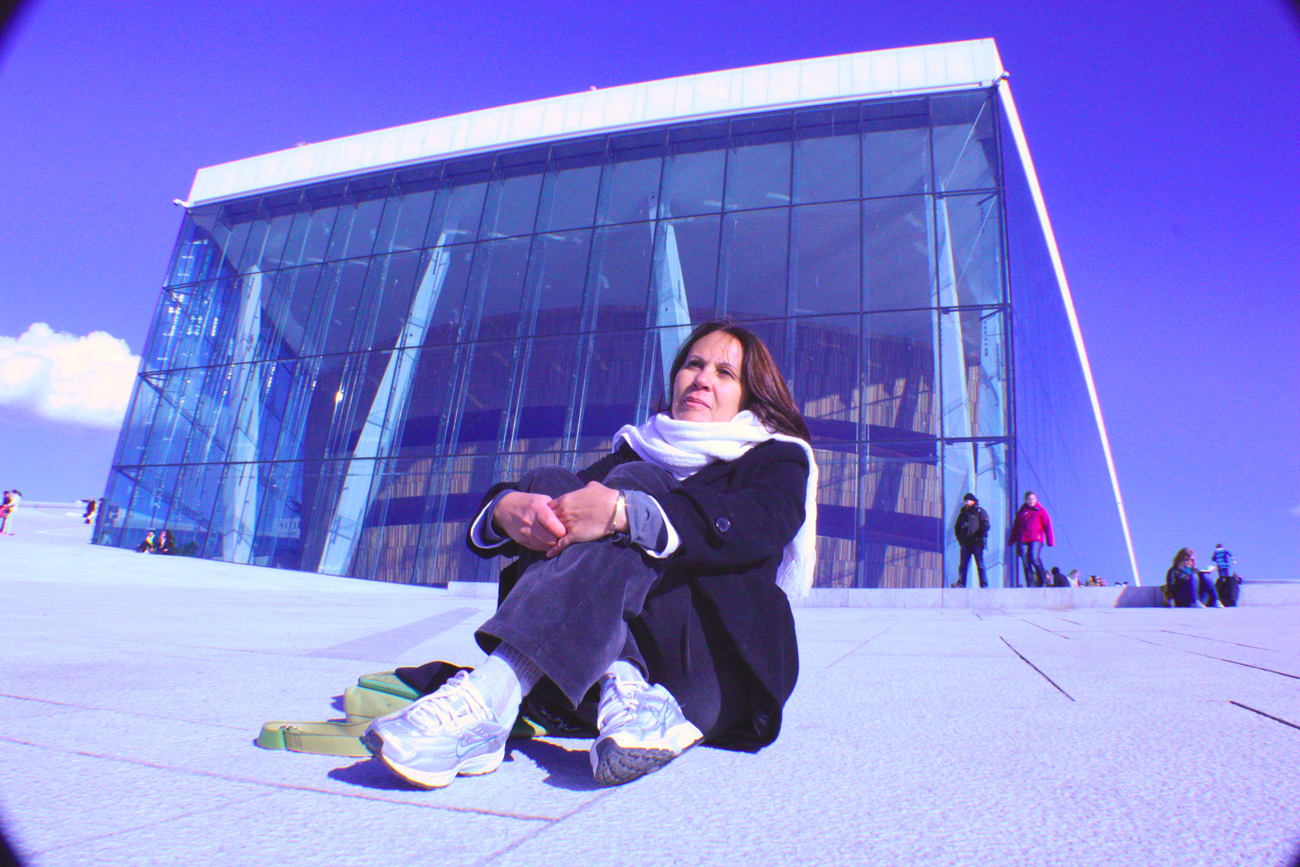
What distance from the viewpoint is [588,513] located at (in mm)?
1349

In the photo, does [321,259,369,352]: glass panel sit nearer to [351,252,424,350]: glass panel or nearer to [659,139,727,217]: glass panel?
[351,252,424,350]: glass panel

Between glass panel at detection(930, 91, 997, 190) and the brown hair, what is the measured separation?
13.9m

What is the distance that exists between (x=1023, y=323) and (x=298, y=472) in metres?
15.6

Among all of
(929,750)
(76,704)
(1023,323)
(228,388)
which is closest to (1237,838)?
(929,750)

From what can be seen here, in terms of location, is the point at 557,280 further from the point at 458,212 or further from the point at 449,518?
the point at 449,518

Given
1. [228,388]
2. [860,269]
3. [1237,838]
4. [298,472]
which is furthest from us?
[228,388]

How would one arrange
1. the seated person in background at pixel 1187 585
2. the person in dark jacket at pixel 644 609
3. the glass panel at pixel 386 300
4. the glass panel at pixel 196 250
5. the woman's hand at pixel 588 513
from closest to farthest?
the person in dark jacket at pixel 644 609 → the woman's hand at pixel 588 513 → the seated person in background at pixel 1187 585 → the glass panel at pixel 386 300 → the glass panel at pixel 196 250

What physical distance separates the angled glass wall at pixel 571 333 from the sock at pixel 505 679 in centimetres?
1150

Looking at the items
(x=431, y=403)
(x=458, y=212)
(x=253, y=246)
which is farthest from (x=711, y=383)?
(x=253, y=246)

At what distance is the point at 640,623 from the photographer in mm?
1480

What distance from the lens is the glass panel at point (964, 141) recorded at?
14.0 m

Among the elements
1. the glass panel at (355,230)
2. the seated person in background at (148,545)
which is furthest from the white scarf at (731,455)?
the seated person in background at (148,545)

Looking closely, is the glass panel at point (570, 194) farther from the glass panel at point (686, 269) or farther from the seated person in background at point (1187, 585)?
the seated person in background at point (1187, 585)

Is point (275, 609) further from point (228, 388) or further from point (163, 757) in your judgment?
point (228, 388)
